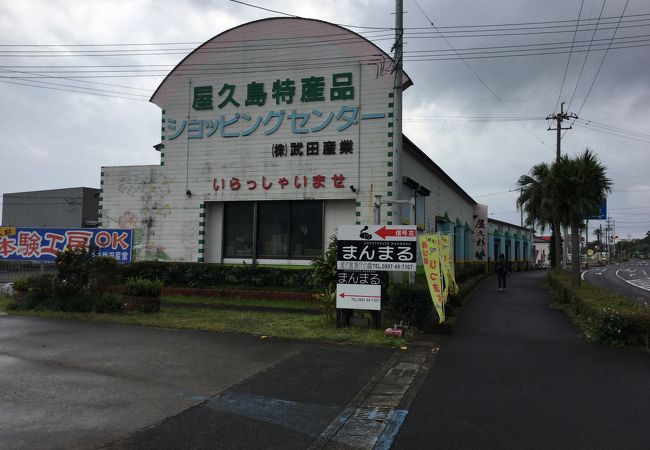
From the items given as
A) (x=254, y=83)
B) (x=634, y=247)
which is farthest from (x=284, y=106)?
(x=634, y=247)

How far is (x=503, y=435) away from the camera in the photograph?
15.5 ft

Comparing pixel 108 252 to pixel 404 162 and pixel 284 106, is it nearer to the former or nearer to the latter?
pixel 284 106

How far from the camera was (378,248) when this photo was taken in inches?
394

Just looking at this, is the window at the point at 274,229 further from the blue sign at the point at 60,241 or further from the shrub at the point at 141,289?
the shrub at the point at 141,289

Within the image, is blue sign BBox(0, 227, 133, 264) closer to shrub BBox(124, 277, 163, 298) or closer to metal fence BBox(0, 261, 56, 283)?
metal fence BBox(0, 261, 56, 283)

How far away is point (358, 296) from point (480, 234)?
83.6 ft

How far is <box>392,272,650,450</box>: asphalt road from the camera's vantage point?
15.3 feet

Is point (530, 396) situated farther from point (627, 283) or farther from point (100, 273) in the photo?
point (627, 283)

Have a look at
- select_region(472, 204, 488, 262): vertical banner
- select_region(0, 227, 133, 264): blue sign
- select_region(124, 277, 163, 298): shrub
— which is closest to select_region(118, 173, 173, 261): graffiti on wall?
select_region(0, 227, 133, 264): blue sign

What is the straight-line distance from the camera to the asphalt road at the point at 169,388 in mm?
4652

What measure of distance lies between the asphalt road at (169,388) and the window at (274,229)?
7370 millimetres

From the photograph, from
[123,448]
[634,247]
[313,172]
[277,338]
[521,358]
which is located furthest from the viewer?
[634,247]

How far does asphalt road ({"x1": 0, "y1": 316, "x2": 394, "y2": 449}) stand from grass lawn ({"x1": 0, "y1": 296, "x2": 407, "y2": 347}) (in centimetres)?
55

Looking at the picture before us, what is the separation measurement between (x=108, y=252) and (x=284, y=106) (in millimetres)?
7479
